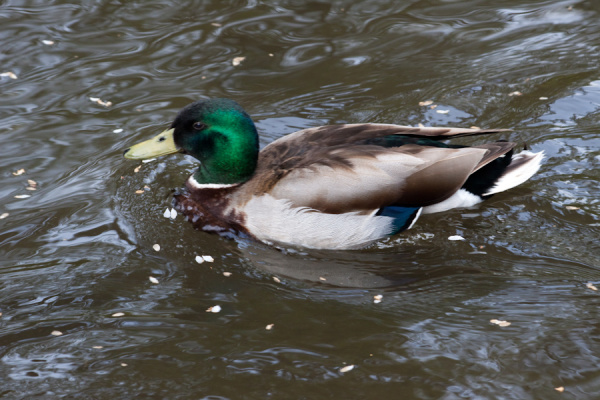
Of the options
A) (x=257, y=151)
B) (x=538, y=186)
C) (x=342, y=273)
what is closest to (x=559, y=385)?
(x=342, y=273)

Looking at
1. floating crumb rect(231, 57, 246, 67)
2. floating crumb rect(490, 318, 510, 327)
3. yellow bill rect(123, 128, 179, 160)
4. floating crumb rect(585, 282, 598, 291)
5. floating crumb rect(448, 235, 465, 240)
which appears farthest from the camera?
floating crumb rect(231, 57, 246, 67)

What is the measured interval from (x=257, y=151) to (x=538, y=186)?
218cm

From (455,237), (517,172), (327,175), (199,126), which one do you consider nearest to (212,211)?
(199,126)

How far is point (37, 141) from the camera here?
22.7ft

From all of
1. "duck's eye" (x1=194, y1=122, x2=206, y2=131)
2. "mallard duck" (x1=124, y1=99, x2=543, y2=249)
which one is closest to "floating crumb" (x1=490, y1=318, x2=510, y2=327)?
"mallard duck" (x1=124, y1=99, x2=543, y2=249)

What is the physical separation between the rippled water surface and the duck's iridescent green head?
1.79ft

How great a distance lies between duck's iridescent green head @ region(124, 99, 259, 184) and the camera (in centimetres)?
557

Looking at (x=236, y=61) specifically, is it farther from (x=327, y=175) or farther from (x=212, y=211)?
(x=327, y=175)

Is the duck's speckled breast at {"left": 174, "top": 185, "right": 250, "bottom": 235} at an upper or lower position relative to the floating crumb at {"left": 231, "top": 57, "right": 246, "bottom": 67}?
lower

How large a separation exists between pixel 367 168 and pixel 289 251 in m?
0.81

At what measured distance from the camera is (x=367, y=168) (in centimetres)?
533

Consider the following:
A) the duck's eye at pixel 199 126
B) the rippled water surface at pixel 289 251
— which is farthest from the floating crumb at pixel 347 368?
the duck's eye at pixel 199 126

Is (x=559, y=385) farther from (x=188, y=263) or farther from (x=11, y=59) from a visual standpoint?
(x=11, y=59)

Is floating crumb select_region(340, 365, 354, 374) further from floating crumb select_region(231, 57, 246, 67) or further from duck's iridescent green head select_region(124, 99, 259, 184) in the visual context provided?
floating crumb select_region(231, 57, 246, 67)
